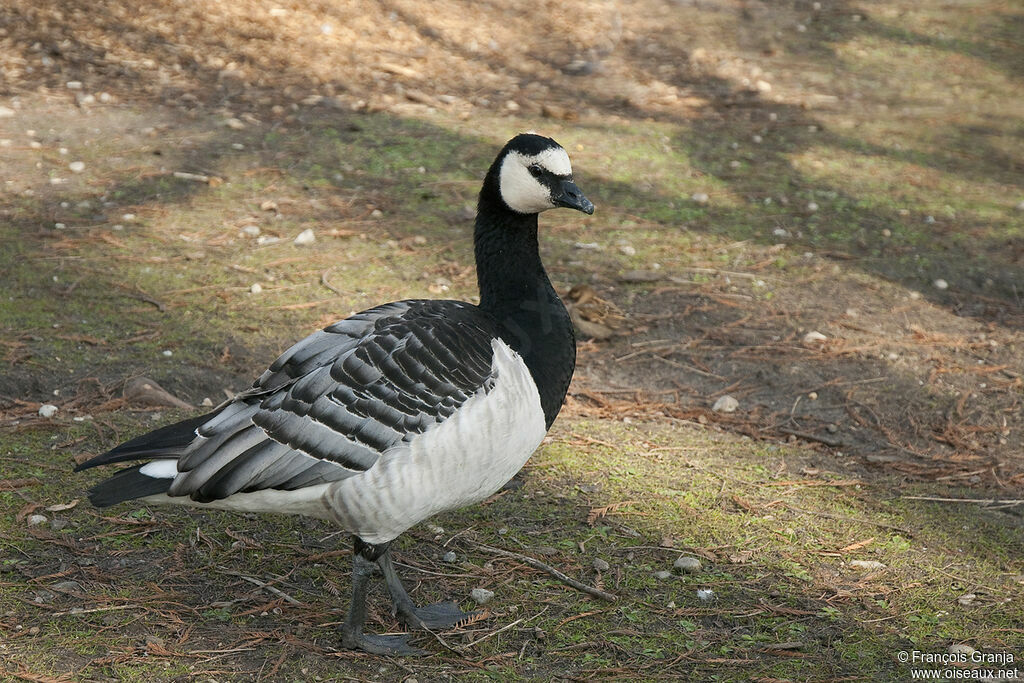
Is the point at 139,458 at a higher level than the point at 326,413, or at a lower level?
lower

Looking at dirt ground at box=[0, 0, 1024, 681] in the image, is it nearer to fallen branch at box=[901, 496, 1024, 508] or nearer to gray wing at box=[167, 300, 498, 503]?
fallen branch at box=[901, 496, 1024, 508]

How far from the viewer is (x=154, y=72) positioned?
9.67 metres

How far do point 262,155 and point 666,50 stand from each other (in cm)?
573

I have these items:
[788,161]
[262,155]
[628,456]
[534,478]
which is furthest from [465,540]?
[788,161]

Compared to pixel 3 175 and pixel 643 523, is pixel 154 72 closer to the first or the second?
pixel 3 175

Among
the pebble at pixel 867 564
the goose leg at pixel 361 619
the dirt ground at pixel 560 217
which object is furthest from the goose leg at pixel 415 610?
the pebble at pixel 867 564

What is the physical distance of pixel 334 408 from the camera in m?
3.36

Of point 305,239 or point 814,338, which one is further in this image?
point 305,239

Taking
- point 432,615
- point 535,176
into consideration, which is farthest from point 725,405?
point 432,615

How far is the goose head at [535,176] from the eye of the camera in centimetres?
389

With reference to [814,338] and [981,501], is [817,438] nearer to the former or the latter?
[981,501]

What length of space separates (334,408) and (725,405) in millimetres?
2653

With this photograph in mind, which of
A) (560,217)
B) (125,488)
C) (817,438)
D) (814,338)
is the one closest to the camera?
(125,488)

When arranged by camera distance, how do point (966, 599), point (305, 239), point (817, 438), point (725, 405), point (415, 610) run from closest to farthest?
point (415, 610), point (966, 599), point (817, 438), point (725, 405), point (305, 239)
